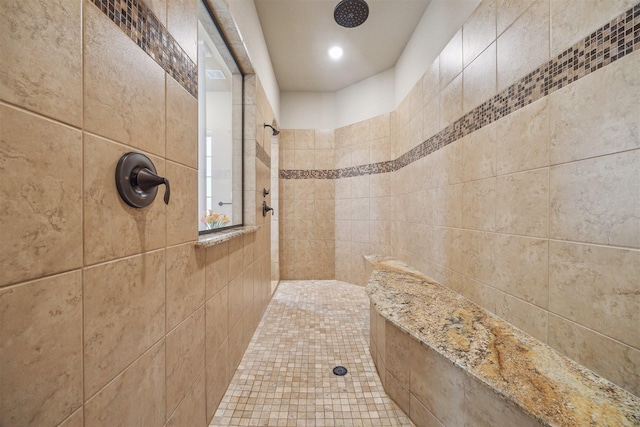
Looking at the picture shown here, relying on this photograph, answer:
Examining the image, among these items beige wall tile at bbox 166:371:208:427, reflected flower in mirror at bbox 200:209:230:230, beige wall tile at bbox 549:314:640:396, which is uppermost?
reflected flower in mirror at bbox 200:209:230:230

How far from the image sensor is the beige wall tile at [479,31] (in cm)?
129

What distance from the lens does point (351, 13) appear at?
2.12m

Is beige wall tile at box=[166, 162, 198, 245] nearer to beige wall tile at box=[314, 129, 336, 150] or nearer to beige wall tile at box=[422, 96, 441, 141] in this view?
beige wall tile at box=[422, 96, 441, 141]

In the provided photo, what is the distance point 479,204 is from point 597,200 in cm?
58

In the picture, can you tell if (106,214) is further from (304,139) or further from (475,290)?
(304,139)

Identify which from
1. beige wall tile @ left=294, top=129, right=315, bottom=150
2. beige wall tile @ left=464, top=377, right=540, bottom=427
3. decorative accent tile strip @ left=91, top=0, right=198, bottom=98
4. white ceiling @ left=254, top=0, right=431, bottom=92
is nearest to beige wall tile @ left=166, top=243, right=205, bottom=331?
decorative accent tile strip @ left=91, top=0, right=198, bottom=98

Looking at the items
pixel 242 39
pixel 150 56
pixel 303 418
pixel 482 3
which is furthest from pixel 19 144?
pixel 482 3

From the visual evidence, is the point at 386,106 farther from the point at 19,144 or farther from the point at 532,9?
the point at 19,144

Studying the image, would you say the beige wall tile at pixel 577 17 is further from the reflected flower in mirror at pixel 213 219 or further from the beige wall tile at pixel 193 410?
the beige wall tile at pixel 193 410

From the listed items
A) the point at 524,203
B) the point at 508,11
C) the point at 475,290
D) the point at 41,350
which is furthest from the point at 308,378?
the point at 508,11

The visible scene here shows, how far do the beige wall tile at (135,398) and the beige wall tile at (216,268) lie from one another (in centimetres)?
37

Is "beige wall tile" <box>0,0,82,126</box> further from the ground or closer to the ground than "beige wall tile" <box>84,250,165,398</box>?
further from the ground

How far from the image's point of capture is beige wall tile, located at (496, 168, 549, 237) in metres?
1.00

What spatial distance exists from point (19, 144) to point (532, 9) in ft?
5.65
